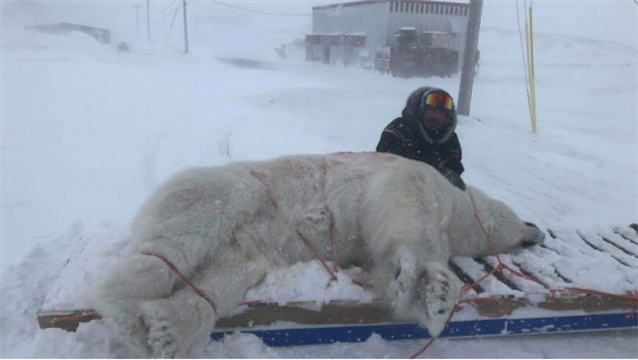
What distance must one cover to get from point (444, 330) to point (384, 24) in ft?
95.4

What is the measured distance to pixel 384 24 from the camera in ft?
100

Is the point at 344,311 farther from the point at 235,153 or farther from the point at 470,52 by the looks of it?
the point at 470,52

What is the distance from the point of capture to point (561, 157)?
9.70 m

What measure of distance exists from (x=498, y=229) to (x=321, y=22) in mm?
37905

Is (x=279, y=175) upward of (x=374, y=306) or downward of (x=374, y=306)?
upward

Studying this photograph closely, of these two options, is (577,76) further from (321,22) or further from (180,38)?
(180,38)

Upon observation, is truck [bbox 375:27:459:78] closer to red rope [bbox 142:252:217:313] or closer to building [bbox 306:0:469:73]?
building [bbox 306:0:469:73]

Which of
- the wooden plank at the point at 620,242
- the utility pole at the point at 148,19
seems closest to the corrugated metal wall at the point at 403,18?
the wooden plank at the point at 620,242

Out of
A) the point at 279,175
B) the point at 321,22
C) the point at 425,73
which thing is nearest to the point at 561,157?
the point at 279,175

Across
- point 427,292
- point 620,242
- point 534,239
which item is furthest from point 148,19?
point 427,292

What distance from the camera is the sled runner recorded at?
323 cm

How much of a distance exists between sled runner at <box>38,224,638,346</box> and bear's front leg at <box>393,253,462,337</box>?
343 millimetres

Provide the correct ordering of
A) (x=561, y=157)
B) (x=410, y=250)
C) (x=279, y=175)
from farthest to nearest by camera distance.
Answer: (x=561, y=157)
(x=279, y=175)
(x=410, y=250)

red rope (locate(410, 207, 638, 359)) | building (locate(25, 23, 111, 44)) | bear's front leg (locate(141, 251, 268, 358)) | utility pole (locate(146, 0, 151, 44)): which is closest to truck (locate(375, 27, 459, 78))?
red rope (locate(410, 207, 638, 359))
